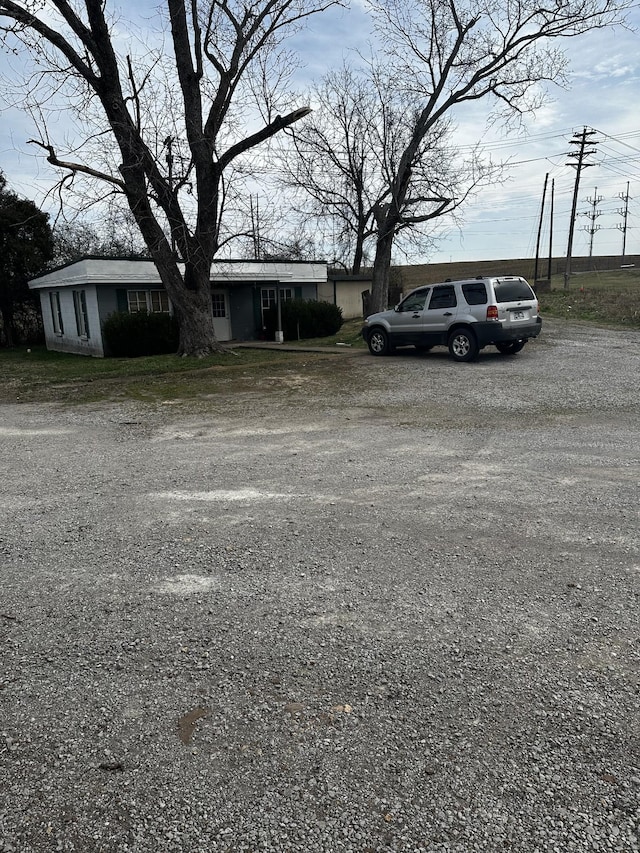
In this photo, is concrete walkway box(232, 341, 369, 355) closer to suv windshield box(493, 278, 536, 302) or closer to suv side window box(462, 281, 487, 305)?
suv side window box(462, 281, 487, 305)

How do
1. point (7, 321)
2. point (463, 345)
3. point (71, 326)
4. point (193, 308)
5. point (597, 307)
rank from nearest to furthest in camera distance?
point (463, 345) < point (193, 308) < point (71, 326) < point (597, 307) < point (7, 321)

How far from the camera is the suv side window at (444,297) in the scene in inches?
589

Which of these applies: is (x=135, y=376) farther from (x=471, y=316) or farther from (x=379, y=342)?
(x=471, y=316)

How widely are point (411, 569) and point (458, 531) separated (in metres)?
0.82

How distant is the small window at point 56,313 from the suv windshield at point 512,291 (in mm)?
19080

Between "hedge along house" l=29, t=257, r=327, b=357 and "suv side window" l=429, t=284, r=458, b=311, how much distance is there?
28.5 ft

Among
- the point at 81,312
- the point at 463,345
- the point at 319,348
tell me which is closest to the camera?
the point at 463,345

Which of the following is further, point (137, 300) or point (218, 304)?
point (218, 304)

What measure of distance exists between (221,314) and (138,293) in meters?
3.79

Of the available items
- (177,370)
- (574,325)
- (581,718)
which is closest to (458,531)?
(581,718)

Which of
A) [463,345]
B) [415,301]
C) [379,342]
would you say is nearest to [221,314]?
[379,342]

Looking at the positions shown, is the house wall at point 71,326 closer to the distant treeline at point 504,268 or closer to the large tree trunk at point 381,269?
the large tree trunk at point 381,269

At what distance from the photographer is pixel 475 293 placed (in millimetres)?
14547

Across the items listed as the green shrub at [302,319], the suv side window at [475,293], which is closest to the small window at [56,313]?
the green shrub at [302,319]
